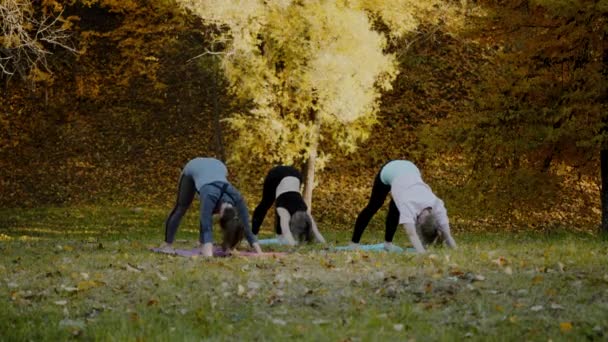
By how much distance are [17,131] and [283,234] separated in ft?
67.2

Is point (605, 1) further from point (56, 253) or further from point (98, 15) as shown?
point (98, 15)

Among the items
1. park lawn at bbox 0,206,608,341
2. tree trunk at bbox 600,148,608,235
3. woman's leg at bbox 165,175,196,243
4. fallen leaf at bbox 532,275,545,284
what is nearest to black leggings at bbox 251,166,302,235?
woman's leg at bbox 165,175,196,243

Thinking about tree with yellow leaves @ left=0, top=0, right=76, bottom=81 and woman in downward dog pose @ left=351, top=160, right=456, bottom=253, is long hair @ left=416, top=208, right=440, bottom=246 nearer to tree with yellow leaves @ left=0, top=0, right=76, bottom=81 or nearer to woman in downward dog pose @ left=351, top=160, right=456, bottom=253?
woman in downward dog pose @ left=351, top=160, right=456, bottom=253

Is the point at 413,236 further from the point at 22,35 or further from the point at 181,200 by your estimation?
the point at 22,35

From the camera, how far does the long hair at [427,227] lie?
10680mm

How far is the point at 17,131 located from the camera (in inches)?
1199

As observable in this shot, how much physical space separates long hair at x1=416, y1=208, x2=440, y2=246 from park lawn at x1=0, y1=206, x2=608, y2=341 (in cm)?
58

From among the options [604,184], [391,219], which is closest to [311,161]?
[604,184]

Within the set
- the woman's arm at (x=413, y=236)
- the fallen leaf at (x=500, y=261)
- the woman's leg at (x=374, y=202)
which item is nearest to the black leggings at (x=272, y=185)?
the woman's leg at (x=374, y=202)

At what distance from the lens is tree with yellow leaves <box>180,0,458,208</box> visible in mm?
17516

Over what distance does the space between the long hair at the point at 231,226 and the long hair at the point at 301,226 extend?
6.97 ft

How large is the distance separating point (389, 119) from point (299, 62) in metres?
12.1

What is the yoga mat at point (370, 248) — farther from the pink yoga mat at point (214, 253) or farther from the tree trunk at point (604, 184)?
the tree trunk at point (604, 184)

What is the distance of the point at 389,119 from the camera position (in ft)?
96.9
